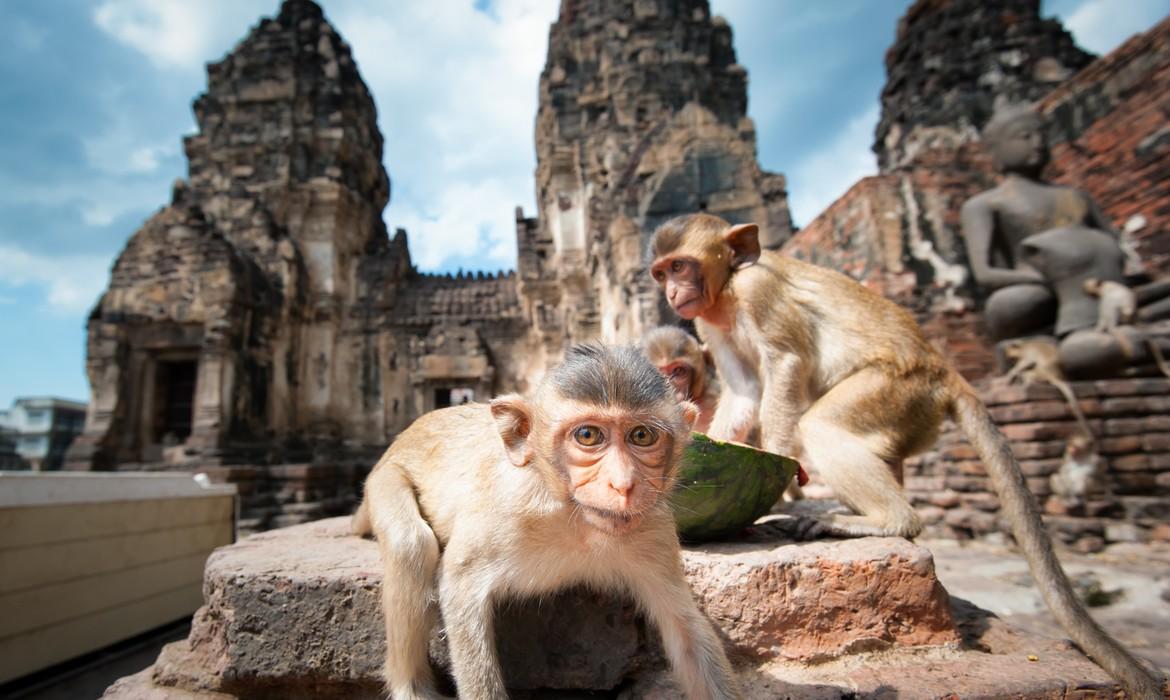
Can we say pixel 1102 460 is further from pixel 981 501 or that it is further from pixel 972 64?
pixel 972 64

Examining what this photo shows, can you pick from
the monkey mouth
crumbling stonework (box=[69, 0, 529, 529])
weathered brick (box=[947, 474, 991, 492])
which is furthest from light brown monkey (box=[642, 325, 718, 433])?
crumbling stonework (box=[69, 0, 529, 529])

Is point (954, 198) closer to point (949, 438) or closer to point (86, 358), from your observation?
point (949, 438)

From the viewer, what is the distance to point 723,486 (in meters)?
1.80

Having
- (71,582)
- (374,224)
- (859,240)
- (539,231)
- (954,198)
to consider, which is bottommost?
(71,582)

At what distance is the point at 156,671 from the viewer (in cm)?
205

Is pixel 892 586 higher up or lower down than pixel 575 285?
lower down

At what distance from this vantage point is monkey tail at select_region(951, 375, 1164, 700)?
161 centimetres

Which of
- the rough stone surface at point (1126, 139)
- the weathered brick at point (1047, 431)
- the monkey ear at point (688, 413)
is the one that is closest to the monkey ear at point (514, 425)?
the monkey ear at point (688, 413)

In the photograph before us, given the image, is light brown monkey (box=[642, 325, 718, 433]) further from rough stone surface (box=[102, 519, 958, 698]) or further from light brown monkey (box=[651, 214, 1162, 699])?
rough stone surface (box=[102, 519, 958, 698])

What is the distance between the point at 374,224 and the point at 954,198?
13363 mm

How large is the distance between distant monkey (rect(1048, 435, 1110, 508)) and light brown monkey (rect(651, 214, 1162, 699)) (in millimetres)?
2978

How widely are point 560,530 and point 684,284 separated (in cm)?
127

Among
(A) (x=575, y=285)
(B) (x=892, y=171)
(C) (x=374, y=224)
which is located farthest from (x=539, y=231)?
(B) (x=892, y=171)

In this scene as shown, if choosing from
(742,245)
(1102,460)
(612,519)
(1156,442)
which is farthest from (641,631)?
(1156,442)
